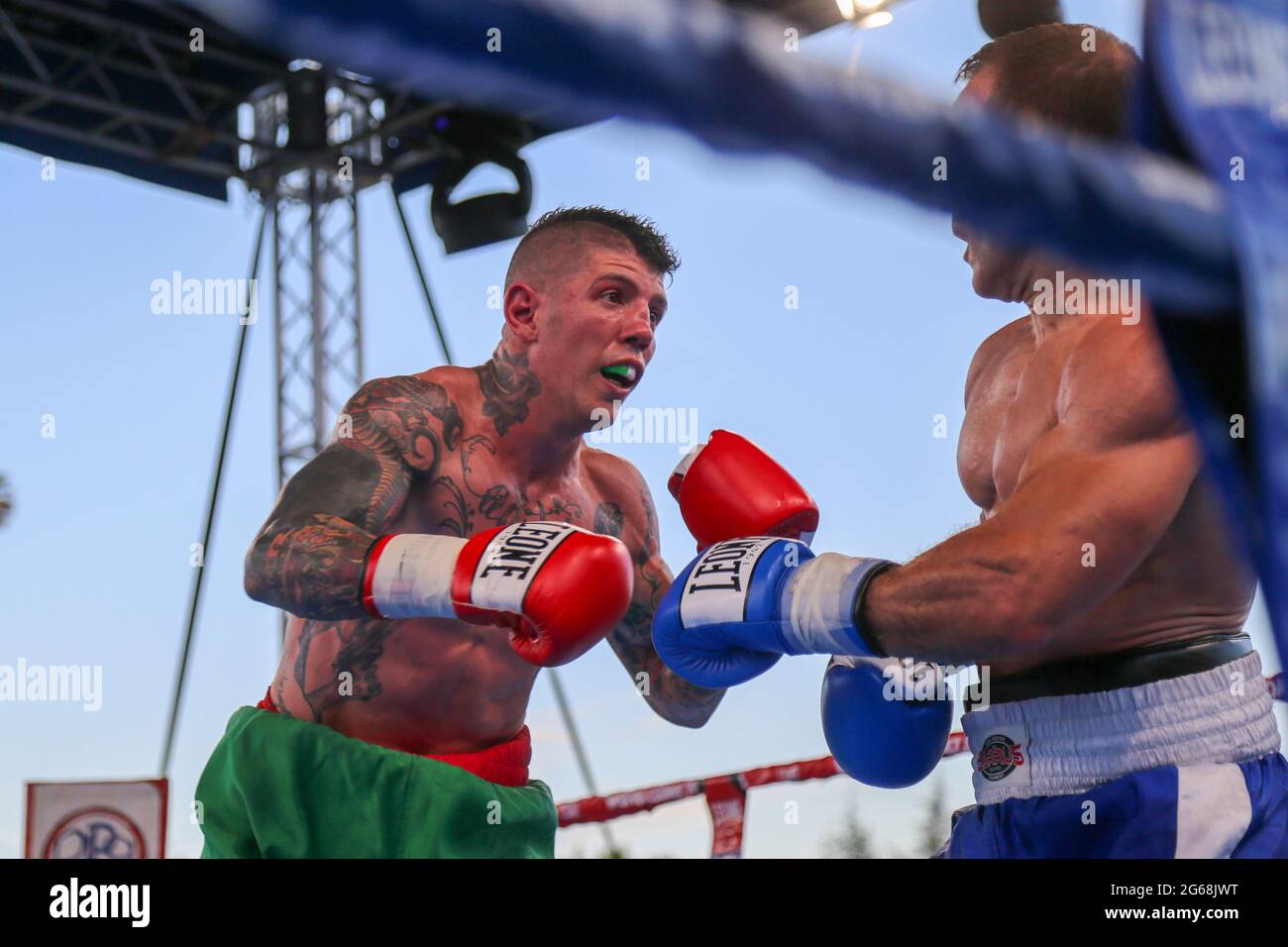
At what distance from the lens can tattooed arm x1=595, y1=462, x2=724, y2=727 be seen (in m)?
2.14

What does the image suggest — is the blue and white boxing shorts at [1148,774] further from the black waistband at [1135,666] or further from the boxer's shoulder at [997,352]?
the boxer's shoulder at [997,352]

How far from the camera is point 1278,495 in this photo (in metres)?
1.27

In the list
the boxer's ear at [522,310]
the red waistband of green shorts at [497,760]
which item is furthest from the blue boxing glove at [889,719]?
the boxer's ear at [522,310]

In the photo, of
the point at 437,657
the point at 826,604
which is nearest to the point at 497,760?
the point at 437,657

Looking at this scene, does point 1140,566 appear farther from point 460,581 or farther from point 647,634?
point 647,634

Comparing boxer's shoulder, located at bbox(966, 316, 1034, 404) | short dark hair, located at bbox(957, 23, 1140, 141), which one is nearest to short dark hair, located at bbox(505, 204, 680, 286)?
boxer's shoulder, located at bbox(966, 316, 1034, 404)

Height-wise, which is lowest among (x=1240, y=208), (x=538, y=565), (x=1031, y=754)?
(x=1031, y=754)

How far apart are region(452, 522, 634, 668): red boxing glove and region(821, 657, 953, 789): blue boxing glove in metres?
0.31

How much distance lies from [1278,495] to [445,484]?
1.14m

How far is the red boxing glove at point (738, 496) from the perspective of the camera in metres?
1.84

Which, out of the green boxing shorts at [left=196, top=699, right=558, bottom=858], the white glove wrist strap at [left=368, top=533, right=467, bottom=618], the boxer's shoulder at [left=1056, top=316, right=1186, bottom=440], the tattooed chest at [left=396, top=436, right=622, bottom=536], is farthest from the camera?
the tattooed chest at [left=396, top=436, right=622, bottom=536]

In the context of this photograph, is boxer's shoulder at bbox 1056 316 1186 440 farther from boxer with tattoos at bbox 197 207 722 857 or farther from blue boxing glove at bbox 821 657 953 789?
boxer with tattoos at bbox 197 207 722 857
